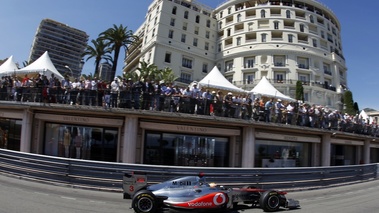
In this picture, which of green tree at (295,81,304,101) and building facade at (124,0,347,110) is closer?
green tree at (295,81,304,101)

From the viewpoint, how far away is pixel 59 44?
166m

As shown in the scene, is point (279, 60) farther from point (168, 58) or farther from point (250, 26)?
point (168, 58)

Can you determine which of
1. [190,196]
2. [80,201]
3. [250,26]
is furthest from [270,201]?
[250,26]

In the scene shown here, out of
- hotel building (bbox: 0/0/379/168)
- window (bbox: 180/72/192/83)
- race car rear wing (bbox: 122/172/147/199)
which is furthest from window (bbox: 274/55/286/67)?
race car rear wing (bbox: 122/172/147/199)

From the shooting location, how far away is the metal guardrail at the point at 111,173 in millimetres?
12727

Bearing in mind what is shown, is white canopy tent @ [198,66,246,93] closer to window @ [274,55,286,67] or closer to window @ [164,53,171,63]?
Answer: window @ [164,53,171,63]

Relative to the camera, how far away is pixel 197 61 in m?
66.2

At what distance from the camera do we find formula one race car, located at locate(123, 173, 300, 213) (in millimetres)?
8891

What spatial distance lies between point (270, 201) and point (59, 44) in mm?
177348

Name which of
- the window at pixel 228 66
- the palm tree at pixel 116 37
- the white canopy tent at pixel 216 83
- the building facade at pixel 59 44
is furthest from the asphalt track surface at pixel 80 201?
the building facade at pixel 59 44

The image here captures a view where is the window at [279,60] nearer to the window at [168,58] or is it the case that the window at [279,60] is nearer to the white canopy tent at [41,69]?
the window at [168,58]

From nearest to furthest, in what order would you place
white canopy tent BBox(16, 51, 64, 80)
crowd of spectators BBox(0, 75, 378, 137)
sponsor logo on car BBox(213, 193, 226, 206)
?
sponsor logo on car BBox(213, 193, 226, 206), crowd of spectators BBox(0, 75, 378, 137), white canopy tent BBox(16, 51, 64, 80)

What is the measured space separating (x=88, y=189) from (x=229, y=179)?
6239 millimetres

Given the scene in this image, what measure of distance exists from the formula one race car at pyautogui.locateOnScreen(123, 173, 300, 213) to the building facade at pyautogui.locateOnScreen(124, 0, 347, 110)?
5155 cm
